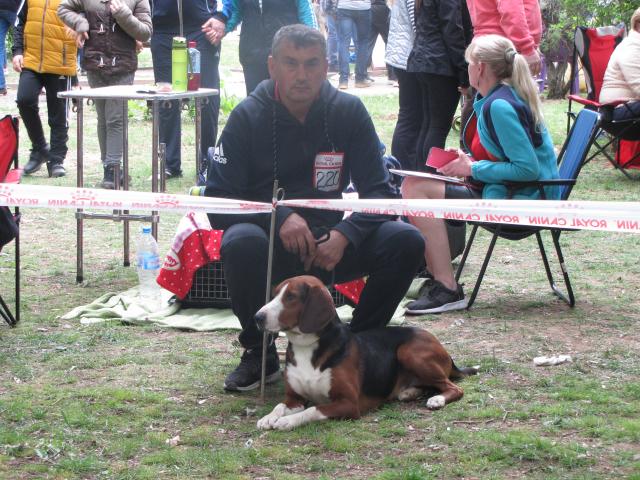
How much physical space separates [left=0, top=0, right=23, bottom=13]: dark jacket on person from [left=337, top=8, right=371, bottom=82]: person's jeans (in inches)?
264

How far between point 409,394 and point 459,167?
1730mm

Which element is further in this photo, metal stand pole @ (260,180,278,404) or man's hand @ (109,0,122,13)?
man's hand @ (109,0,122,13)

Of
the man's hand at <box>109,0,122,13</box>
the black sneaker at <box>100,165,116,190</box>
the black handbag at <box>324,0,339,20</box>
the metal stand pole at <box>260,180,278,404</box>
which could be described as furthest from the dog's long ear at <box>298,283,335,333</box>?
the black handbag at <box>324,0,339,20</box>

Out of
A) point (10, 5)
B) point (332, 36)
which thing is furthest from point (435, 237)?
point (332, 36)

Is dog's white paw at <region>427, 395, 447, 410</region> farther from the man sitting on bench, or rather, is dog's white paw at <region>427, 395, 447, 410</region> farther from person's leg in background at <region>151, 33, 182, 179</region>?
person's leg in background at <region>151, 33, 182, 179</region>

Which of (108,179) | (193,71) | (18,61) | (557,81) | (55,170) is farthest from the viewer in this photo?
(557,81)

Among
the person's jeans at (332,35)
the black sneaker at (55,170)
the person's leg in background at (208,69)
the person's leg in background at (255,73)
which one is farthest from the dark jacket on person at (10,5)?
the person's jeans at (332,35)

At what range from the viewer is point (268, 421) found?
9.37 ft

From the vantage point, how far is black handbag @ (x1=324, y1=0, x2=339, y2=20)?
13.9 metres

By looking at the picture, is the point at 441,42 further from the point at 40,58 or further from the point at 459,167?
the point at 40,58

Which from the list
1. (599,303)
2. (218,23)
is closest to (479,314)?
(599,303)

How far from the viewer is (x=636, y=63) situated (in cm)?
769

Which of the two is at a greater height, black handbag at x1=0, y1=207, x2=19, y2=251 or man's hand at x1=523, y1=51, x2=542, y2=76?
man's hand at x1=523, y1=51, x2=542, y2=76

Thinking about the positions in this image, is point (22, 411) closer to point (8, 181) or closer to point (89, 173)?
point (8, 181)
